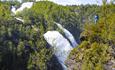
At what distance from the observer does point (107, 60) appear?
770 centimetres

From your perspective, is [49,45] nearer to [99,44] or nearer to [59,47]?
[59,47]

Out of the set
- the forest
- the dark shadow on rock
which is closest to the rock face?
the dark shadow on rock

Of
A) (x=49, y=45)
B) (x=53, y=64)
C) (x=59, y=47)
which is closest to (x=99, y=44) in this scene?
(x=53, y=64)

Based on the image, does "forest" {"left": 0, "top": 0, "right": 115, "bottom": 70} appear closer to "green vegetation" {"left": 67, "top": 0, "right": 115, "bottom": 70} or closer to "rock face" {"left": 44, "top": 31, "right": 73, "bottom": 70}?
"green vegetation" {"left": 67, "top": 0, "right": 115, "bottom": 70}

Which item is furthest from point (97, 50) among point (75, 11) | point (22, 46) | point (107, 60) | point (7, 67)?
point (75, 11)

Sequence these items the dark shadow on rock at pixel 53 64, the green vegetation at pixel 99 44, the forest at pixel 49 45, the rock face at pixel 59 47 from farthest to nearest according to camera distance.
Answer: the rock face at pixel 59 47 → the dark shadow on rock at pixel 53 64 → the forest at pixel 49 45 → the green vegetation at pixel 99 44

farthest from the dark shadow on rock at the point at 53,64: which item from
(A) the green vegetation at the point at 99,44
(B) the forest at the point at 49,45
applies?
(A) the green vegetation at the point at 99,44

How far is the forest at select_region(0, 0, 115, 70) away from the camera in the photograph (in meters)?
7.68

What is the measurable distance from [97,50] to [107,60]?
0.99 feet

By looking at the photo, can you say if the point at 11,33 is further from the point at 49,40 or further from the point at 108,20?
the point at 108,20

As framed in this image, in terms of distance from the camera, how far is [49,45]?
3042cm

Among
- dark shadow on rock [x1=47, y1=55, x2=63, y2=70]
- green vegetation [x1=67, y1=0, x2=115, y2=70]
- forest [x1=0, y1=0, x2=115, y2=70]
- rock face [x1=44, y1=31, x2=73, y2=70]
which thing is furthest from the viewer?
rock face [x1=44, y1=31, x2=73, y2=70]

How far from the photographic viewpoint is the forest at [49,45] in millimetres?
7684

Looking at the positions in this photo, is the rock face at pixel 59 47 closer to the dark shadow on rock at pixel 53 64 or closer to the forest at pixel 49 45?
the dark shadow on rock at pixel 53 64
